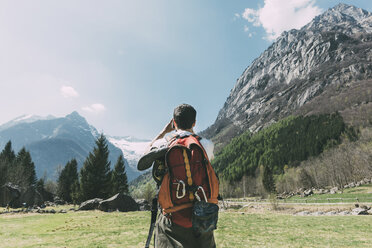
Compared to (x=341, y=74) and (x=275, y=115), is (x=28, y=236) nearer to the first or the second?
(x=275, y=115)

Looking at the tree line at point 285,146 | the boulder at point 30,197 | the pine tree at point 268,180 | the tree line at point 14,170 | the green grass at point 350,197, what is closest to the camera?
the green grass at point 350,197

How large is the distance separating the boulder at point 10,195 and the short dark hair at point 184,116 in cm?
4327

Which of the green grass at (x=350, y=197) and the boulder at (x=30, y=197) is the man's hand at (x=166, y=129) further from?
the boulder at (x=30, y=197)

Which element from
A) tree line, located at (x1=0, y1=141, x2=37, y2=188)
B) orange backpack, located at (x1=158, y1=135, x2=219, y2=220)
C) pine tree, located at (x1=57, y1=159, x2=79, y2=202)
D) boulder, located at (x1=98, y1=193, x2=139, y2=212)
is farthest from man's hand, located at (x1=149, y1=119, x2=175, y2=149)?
pine tree, located at (x1=57, y1=159, x2=79, y2=202)

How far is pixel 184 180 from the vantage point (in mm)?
2148

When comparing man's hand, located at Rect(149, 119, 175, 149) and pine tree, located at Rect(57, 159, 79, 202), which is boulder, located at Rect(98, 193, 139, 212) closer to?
man's hand, located at Rect(149, 119, 175, 149)

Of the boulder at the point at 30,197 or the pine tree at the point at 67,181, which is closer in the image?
the boulder at the point at 30,197

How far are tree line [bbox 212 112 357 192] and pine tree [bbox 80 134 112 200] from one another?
5928 centimetres

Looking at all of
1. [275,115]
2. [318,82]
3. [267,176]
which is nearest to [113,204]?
[267,176]

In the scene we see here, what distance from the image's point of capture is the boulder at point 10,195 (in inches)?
1282

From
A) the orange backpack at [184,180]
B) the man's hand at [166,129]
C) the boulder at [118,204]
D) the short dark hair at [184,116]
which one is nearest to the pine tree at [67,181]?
the boulder at [118,204]

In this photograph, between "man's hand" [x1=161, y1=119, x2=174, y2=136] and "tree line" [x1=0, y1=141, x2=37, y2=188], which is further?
"tree line" [x1=0, y1=141, x2=37, y2=188]

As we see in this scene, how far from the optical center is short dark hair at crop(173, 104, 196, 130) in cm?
258

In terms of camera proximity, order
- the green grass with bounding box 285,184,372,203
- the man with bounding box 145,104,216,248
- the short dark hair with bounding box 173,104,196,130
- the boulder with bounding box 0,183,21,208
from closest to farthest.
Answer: the man with bounding box 145,104,216,248 → the short dark hair with bounding box 173,104,196,130 → the green grass with bounding box 285,184,372,203 → the boulder with bounding box 0,183,21,208
